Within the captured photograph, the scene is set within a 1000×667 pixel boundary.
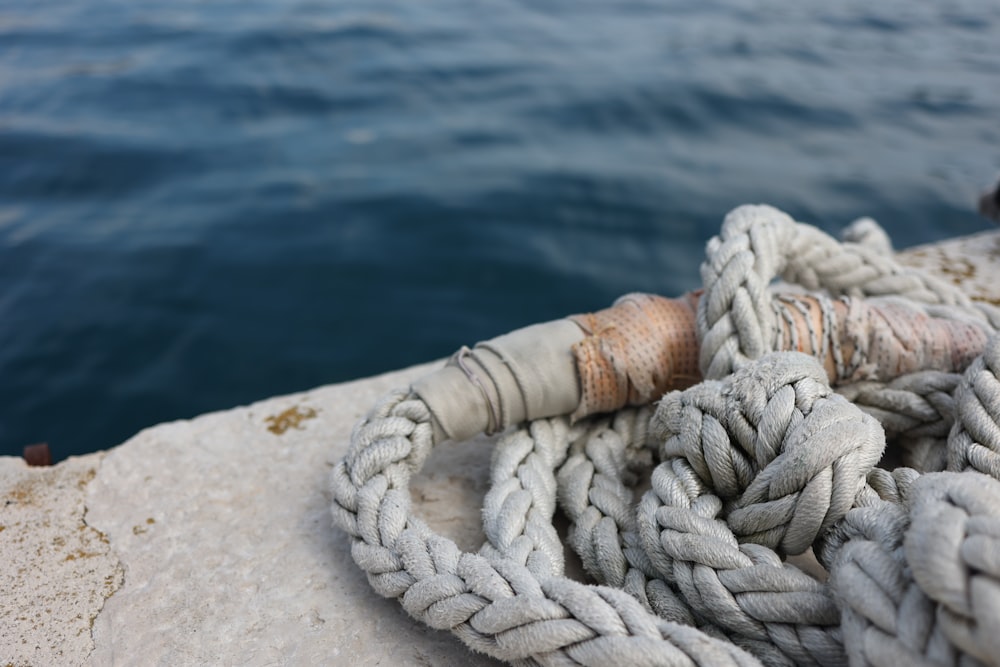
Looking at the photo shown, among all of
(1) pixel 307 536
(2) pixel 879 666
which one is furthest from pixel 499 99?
(2) pixel 879 666

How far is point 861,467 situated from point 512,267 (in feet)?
7.84

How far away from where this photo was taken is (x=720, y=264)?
1.70 meters

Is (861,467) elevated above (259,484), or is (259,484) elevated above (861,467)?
(861,467)

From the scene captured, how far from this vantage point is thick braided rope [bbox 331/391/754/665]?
43.0 inches

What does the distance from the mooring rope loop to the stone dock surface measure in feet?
0.44

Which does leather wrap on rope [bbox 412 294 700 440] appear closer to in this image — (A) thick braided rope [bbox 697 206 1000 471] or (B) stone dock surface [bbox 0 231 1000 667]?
(A) thick braided rope [bbox 697 206 1000 471]

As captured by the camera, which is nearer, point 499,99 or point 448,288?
point 448,288

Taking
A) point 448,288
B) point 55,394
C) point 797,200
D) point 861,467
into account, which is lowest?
point 55,394

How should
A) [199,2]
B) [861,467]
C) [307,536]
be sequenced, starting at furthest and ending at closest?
[199,2]
[307,536]
[861,467]

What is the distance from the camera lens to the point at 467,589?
4.11 ft

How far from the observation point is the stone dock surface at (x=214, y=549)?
135 cm

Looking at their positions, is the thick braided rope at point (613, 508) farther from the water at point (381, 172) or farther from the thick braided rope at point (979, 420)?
the water at point (381, 172)

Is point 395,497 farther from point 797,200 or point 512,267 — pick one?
point 797,200

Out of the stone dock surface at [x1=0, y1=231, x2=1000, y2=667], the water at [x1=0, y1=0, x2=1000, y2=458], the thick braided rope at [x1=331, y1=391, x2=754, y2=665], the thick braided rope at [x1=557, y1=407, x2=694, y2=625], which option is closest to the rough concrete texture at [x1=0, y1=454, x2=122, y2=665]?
the stone dock surface at [x1=0, y1=231, x2=1000, y2=667]
